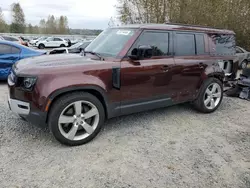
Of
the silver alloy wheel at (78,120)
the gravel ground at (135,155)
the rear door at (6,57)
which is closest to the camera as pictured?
the gravel ground at (135,155)

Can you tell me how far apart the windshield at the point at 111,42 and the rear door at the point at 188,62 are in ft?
3.29

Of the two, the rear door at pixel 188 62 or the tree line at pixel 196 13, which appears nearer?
the rear door at pixel 188 62

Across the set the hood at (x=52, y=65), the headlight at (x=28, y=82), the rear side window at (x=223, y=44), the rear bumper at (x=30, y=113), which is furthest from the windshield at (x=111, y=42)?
the rear side window at (x=223, y=44)

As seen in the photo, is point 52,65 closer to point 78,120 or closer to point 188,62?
point 78,120

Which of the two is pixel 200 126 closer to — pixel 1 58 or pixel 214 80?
pixel 214 80

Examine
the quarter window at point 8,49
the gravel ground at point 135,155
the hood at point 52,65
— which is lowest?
the gravel ground at point 135,155

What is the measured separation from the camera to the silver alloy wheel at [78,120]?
3312 millimetres

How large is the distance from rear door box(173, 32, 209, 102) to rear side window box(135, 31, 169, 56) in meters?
0.24

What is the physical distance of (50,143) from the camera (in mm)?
3486

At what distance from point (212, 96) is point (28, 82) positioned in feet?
12.4

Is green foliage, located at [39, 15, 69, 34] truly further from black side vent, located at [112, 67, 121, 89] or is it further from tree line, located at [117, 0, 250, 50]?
black side vent, located at [112, 67, 121, 89]

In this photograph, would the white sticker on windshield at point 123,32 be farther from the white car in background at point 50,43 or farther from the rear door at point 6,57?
the white car in background at point 50,43

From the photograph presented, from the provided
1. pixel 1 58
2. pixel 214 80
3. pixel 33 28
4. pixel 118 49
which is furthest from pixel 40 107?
pixel 33 28

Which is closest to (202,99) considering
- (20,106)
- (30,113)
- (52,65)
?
(52,65)
